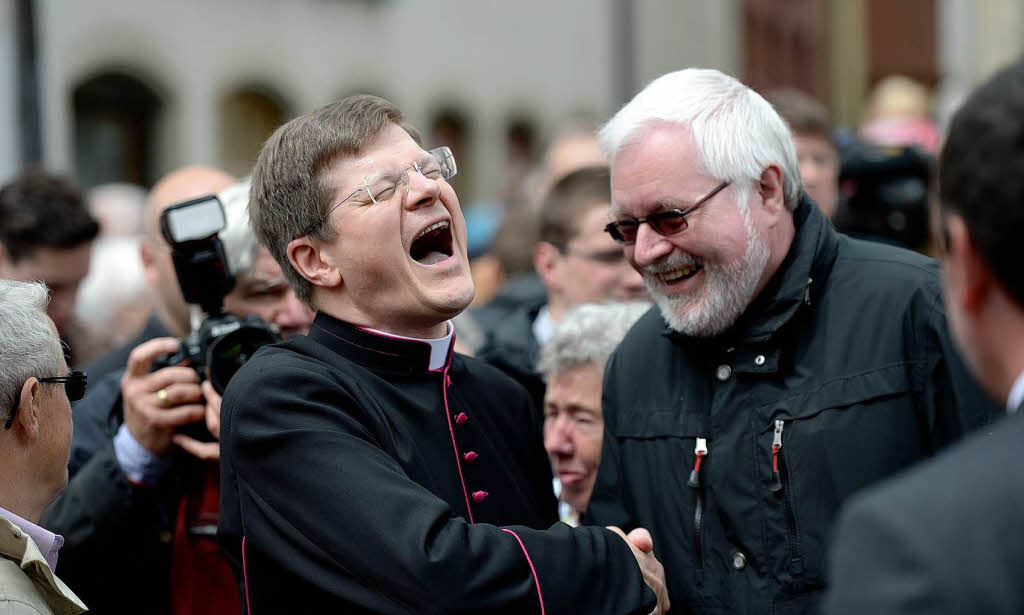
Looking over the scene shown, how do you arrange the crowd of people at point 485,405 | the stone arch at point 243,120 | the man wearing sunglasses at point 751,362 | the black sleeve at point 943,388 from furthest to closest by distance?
1. the stone arch at point 243,120
2. the man wearing sunglasses at point 751,362
3. the black sleeve at point 943,388
4. the crowd of people at point 485,405

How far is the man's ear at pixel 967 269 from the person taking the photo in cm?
181

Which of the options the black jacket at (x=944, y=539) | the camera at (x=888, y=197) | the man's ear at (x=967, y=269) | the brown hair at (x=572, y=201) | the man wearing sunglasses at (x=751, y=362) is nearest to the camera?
the black jacket at (x=944, y=539)

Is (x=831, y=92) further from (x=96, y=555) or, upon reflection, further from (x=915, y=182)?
(x=96, y=555)

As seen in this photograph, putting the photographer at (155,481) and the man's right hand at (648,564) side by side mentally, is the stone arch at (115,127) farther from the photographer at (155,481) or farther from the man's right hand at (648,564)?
the man's right hand at (648,564)

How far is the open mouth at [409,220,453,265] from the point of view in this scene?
10.5ft

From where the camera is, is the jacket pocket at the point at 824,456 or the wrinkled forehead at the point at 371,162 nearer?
the jacket pocket at the point at 824,456

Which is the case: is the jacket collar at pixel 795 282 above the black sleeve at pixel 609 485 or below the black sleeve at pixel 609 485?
above

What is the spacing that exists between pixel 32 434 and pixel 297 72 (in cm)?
1292

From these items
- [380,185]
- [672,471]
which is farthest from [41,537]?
[672,471]

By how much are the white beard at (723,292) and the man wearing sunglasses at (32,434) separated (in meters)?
1.40

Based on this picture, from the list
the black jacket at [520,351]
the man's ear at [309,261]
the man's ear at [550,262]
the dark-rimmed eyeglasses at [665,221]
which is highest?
the dark-rimmed eyeglasses at [665,221]

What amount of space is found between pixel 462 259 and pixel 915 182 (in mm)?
3742

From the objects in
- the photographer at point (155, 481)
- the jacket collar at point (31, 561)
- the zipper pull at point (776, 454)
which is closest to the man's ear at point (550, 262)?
the photographer at point (155, 481)

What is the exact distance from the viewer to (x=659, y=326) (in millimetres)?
3518
